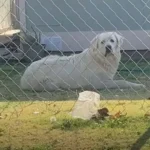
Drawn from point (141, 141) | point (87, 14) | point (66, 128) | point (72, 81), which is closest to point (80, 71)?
point (72, 81)

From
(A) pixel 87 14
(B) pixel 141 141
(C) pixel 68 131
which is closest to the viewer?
(B) pixel 141 141

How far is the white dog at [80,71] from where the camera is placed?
747cm

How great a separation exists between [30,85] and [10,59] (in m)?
3.00

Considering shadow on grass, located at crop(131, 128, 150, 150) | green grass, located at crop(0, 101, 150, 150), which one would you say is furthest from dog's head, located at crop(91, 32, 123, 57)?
shadow on grass, located at crop(131, 128, 150, 150)

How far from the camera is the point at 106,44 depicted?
7.52 metres

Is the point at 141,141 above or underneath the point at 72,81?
above

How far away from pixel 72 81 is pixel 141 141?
360cm

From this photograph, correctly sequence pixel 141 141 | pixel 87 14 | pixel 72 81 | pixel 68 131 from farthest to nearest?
pixel 87 14 → pixel 72 81 → pixel 68 131 → pixel 141 141

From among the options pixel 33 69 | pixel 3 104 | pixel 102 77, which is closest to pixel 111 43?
pixel 102 77

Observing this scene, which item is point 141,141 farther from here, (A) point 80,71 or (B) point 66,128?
(A) point 80,71

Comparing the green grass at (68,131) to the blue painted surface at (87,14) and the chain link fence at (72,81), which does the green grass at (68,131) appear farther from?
the blue painted surface at (87,14)

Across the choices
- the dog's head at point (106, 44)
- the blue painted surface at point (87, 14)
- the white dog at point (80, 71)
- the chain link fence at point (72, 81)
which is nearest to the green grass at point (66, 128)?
the chain link fence at point (72, 81)

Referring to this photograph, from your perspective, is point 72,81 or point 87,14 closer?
point 72,81

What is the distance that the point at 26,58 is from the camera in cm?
1052
